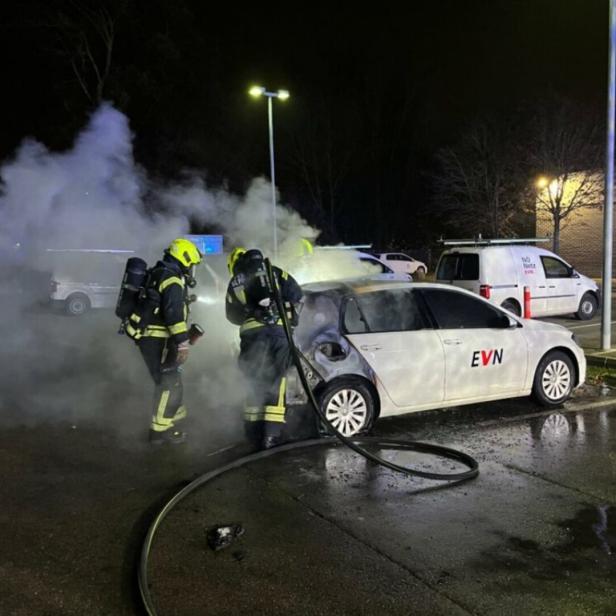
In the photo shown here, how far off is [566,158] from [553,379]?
Result: 21.1 metres

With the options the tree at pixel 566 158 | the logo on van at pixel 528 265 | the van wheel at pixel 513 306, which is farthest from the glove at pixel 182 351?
the tree at pixel 566 158

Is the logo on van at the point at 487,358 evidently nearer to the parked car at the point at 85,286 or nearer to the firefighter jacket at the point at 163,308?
the firefighter jacket at the point at 163,308

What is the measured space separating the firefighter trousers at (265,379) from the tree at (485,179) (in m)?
24.3

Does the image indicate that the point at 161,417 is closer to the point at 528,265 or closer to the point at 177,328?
the point at 177,328

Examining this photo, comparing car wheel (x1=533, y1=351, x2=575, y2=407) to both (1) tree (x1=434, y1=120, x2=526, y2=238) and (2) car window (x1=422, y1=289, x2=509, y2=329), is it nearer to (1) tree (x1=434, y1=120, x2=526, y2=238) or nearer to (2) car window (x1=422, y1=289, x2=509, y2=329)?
(2) car window (x1=422, y1=289, x2=509, y2=329)

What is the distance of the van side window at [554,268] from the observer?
13.4m

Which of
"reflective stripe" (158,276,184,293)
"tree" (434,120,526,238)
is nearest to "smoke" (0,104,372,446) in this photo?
"reflective stripe" (158,276,184,293)

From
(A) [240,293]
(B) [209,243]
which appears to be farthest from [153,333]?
(B) [209,243]

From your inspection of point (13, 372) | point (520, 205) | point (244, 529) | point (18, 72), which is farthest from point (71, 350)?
point (520, 205)

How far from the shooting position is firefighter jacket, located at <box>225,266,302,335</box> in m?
5.62

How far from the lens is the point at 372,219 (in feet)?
143

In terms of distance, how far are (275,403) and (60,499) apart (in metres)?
1.89

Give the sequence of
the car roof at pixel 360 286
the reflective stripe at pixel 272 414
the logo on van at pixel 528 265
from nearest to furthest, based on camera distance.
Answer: the reflective stripe at pixel 272 414 < the car roof at pixel 360 286 < the logo on van at pixel 528 265

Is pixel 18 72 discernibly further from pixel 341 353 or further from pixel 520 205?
pixel 520 205
